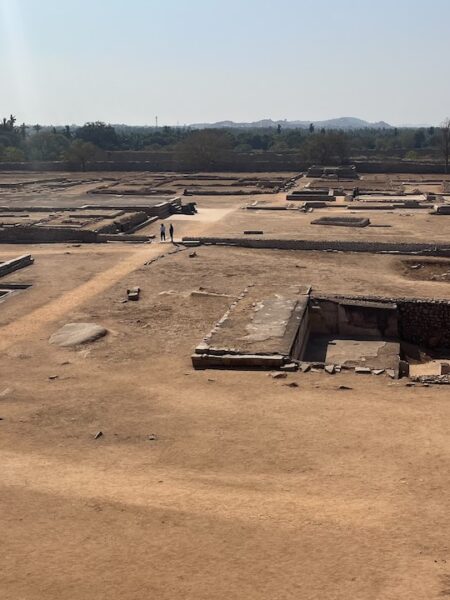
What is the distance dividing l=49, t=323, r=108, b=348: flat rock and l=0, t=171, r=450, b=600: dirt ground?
22cm

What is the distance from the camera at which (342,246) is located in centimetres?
2302

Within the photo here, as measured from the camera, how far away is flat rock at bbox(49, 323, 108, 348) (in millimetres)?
13234

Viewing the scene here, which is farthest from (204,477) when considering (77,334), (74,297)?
(74,297)

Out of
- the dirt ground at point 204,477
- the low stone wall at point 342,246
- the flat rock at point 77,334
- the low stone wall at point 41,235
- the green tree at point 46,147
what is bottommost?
the dirt ground at point 204,477

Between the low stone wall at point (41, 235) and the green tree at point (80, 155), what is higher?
the green tree at point (80, 155)

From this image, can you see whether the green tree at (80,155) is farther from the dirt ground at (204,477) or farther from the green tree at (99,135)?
the dirt ground at (204,477)

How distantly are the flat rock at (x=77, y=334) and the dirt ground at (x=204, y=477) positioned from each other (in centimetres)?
22

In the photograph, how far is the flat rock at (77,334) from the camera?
1323cm

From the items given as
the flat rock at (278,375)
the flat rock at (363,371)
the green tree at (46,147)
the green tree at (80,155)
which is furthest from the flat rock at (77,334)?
the green tree at (46,147)

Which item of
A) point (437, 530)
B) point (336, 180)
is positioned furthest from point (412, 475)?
point (336, 180)

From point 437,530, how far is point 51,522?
3761 mm

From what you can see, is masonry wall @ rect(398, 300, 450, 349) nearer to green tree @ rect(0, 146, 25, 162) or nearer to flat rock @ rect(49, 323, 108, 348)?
flat rock @ rect(49, 323, 108, 348)

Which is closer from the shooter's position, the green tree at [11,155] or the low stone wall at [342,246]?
the low stone wall at [342,246]

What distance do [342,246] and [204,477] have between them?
16.2 metres
